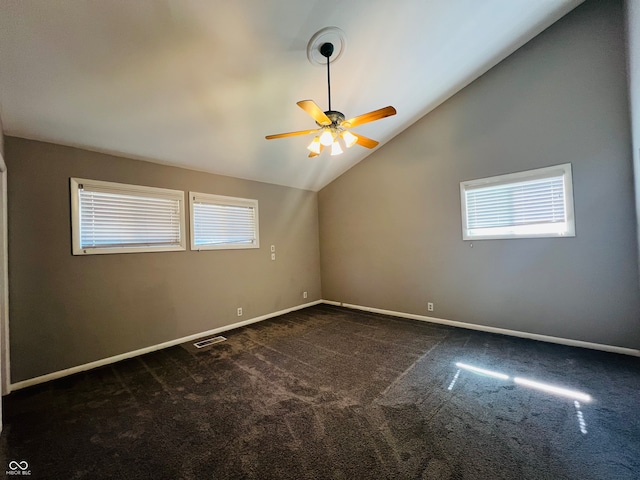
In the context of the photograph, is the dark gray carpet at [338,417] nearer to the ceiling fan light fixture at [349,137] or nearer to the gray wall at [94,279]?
the gray wall at [94,279]

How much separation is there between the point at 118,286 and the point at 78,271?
413 millimetres

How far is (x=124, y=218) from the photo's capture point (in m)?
3.15

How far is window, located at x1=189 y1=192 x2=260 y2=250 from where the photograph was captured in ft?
12.5

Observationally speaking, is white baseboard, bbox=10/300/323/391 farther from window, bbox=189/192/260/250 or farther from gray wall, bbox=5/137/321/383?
window, bbox=189/192/260/250

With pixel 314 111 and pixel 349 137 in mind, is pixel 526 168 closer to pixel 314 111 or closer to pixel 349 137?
pixel 349 137

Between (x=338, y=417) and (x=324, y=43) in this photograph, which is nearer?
(x=338, y=417)

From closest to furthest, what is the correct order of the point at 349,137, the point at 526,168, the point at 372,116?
the point at 372,116
the point at 349,137
the point at 526,168

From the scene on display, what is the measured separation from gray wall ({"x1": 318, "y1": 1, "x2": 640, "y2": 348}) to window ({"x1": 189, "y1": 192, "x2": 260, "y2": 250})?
2246 millimetres

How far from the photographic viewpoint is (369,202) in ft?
15.7

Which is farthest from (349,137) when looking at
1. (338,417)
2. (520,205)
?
(520,205)

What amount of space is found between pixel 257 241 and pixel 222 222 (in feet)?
2.33

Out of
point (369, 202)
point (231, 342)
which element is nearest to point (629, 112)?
point (369, 202)

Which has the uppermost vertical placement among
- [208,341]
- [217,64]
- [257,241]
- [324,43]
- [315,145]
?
[324,43]

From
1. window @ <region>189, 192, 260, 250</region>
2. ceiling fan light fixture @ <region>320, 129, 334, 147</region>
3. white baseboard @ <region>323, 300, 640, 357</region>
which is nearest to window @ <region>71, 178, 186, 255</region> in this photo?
window @ <region>189, 192, 260, 250</region>
